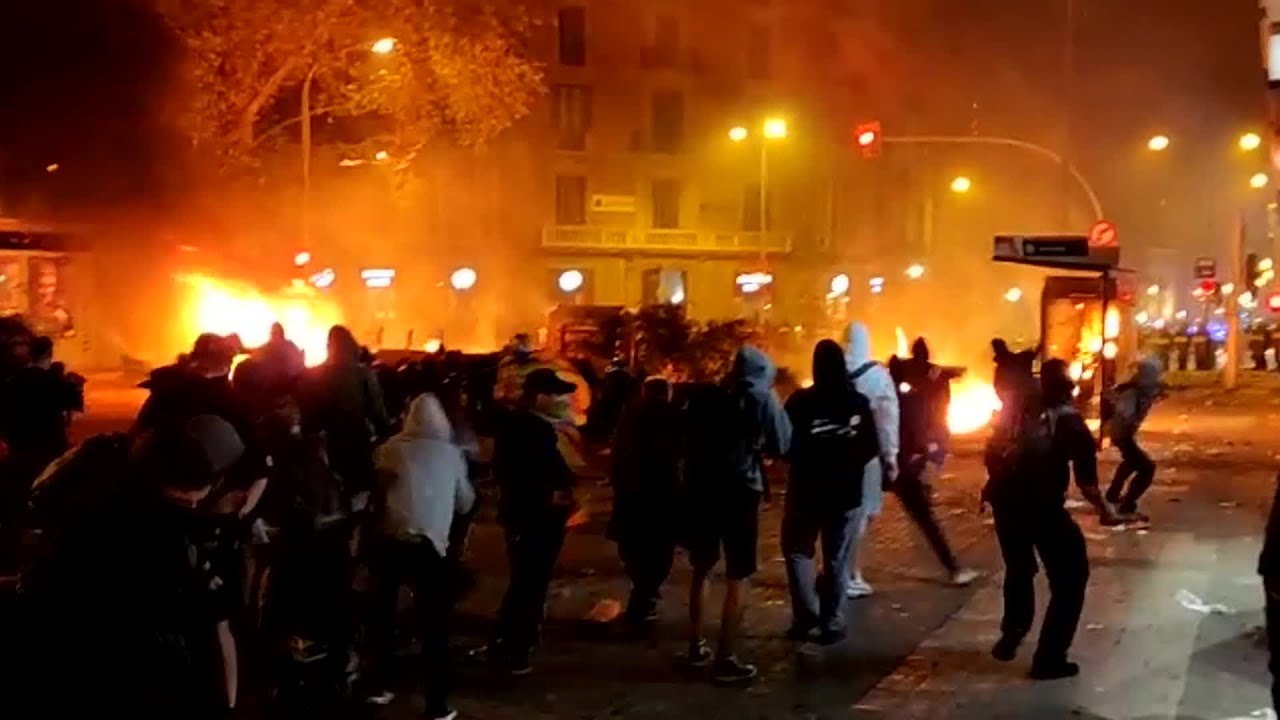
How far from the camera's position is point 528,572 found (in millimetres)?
8227

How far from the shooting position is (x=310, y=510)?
7258 millimetres

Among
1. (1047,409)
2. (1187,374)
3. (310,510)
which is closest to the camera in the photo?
(310,510)

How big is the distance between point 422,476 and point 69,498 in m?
1.61

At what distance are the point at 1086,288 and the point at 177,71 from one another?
20373 millimetres

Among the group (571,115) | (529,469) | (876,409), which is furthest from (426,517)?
(571,115)

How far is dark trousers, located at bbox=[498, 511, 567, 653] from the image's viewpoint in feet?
26.8

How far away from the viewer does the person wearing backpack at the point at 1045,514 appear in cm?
809

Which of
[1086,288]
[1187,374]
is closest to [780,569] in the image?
[1086,288]

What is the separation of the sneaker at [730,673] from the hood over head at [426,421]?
1.98 meters

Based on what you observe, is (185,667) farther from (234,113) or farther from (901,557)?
(234,113)

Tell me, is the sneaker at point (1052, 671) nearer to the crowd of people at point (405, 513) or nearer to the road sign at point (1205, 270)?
the crowd of people at point (405, 513)

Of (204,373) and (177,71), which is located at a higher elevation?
(177,71)

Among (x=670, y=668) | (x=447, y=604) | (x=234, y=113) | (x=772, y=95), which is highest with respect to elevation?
(x=772, y=95)

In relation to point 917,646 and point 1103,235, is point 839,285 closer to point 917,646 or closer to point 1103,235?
point 1103,235
